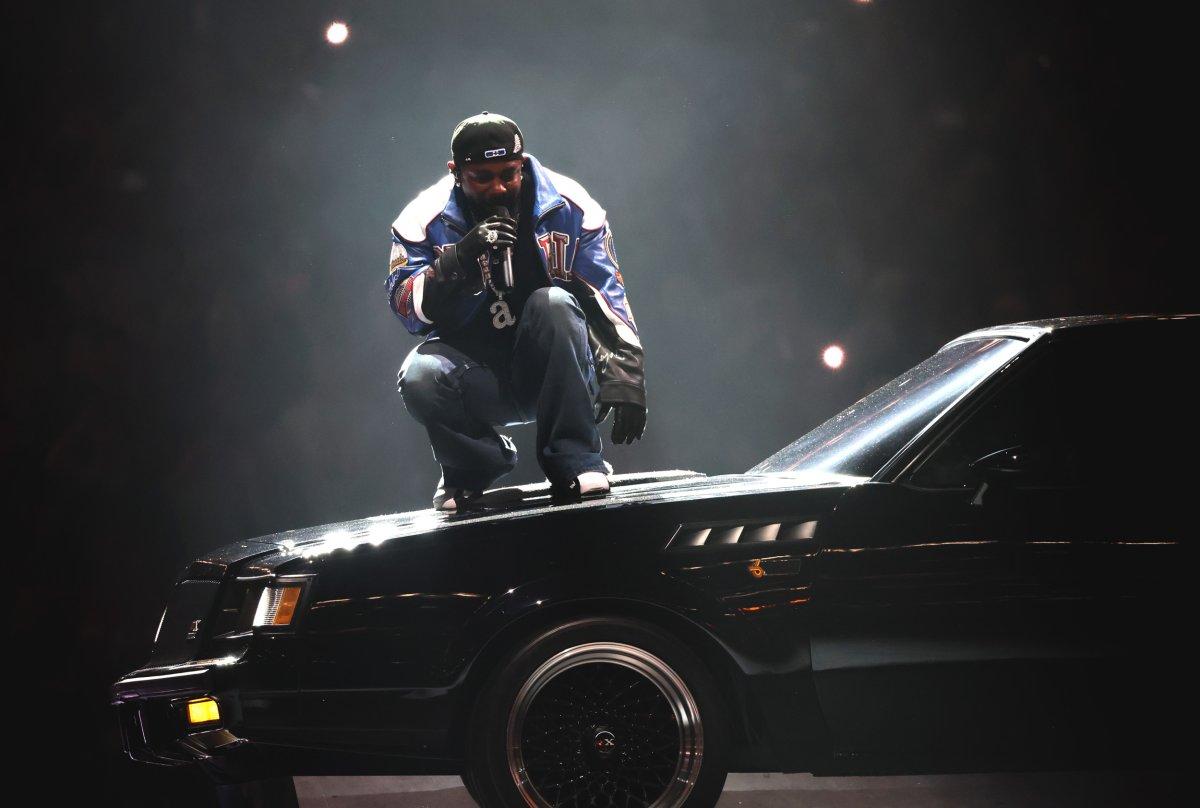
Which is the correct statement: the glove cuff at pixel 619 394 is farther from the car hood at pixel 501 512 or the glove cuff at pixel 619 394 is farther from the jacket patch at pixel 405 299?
the jacket patch at pixel 405 299

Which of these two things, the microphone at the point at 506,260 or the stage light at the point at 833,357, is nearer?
the microphone at the point at 506,260

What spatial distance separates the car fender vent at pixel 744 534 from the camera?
2.78 m

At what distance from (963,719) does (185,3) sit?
440 cm

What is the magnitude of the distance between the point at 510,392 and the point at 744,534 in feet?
4.29

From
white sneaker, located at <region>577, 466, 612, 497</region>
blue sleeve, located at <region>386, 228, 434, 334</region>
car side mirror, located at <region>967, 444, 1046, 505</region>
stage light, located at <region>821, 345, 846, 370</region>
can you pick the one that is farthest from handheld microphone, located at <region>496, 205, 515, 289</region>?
stage light, located at <region>821, 345, 846, 370</region>

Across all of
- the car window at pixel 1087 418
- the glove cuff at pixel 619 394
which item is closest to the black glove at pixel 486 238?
the glove cuff at pixel 619 394

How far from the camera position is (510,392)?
3873 millimetres

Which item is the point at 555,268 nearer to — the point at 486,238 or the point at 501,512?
the point at 486,238

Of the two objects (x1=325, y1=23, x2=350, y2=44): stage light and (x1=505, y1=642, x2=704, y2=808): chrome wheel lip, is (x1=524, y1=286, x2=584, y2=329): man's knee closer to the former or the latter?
Answer: (x1=505, y1=642, x2=704, y2=808): chrome wheel lip

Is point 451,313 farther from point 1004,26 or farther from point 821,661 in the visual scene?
point 1004,26

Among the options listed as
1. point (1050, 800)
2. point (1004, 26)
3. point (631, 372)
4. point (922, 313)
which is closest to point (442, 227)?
point (631, 372)

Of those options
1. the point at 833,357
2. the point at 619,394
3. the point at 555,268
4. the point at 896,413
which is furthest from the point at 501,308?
the point at 833,357

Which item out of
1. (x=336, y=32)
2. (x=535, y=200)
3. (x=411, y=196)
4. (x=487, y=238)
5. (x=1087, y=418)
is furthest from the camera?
(x=411, y=196)

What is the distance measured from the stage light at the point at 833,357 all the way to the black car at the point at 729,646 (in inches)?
122
